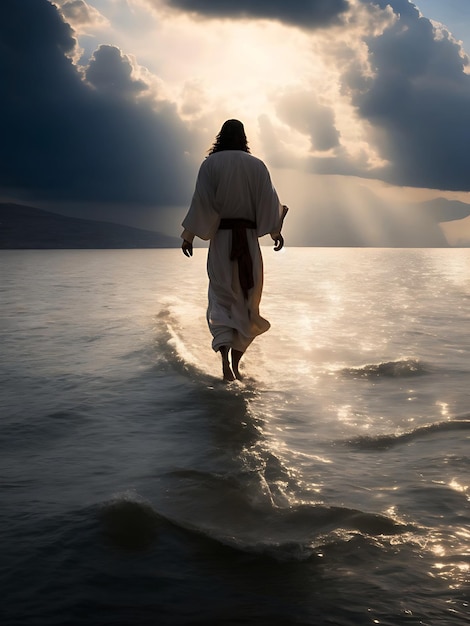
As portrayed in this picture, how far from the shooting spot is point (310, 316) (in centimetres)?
1235

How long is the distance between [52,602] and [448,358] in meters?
5.89

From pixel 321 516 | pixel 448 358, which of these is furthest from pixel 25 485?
pixel 448 358

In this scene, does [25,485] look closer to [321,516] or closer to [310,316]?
[321,516]

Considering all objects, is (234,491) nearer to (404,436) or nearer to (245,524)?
(245,524)

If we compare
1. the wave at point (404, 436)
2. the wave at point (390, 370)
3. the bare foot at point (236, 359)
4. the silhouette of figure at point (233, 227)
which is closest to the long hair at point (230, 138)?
the silhouette of figure at point (233, 227)

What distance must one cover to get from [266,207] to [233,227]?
36 cm

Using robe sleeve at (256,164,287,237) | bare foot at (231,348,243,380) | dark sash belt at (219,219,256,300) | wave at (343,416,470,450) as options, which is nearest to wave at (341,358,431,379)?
bare foot at (231,348,243,380)

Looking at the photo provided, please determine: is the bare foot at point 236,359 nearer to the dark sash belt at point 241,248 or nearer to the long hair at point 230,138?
the dark sash belt at point 241,248

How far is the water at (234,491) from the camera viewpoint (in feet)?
7.20

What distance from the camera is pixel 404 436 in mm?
4219

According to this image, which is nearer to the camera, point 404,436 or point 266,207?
point 404,436

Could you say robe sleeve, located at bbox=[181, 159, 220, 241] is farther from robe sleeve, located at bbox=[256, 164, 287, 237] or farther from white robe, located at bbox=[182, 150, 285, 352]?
robe sleeve, located at bbox=[256, 164, 287, 237]

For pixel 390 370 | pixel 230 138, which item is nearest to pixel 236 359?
pixel 390 370

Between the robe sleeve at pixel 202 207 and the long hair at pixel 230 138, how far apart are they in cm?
28
